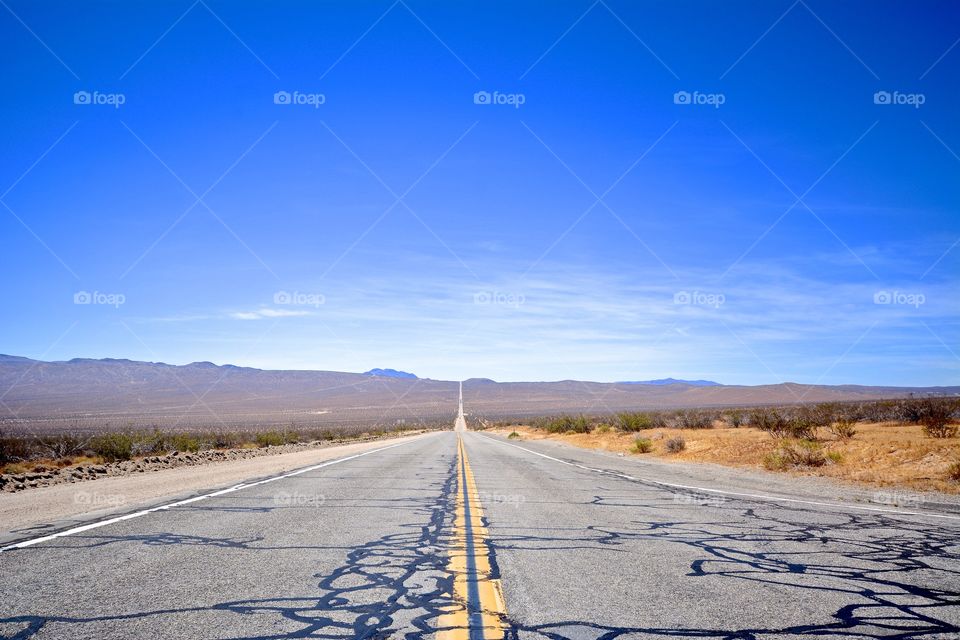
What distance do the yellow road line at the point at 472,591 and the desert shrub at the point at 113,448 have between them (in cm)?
2113

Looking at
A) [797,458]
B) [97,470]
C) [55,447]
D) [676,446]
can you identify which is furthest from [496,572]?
[55,447]

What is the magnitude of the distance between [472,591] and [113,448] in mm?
25070

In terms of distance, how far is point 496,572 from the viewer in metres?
6.53

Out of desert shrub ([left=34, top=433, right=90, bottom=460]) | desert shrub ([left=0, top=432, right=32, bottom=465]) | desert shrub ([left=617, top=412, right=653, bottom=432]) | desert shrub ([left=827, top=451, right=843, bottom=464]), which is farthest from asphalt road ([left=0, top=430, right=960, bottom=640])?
desert shrub ([left=617, top=412, right=653, bottom=432])

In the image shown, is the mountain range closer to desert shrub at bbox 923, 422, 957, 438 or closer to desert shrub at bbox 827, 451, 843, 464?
desert shrub at bbox 923, 422, 957, 438

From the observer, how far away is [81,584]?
19.3 ft

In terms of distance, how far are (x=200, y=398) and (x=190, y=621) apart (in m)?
151

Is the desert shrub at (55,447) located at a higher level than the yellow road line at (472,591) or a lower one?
lower

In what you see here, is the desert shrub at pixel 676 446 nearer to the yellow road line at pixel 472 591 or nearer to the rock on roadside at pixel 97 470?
the rock on roadside at pixel 97 470

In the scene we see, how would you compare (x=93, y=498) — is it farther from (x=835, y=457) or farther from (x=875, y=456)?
(x=875, y=456)

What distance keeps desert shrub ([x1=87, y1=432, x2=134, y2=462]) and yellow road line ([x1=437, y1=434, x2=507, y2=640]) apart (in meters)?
21.1

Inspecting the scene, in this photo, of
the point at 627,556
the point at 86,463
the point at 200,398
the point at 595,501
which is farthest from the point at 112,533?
the point at 200,398

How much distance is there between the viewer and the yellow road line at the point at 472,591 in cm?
473

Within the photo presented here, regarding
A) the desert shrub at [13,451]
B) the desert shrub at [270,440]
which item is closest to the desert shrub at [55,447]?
the desert shrub at [13,451]
